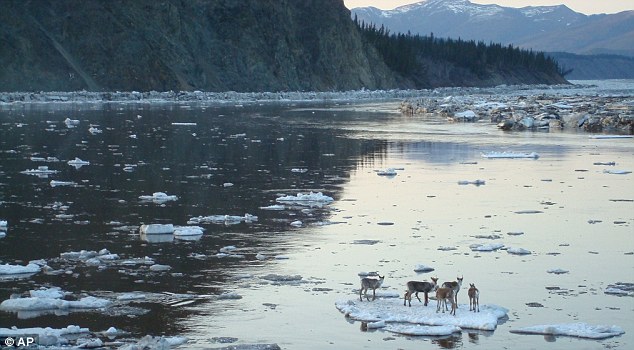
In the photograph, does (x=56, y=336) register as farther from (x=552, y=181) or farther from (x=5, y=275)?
(x=552, y=181)

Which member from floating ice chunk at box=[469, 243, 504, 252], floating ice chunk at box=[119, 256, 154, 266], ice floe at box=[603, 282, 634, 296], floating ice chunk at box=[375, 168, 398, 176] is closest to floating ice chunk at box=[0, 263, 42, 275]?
floating ice chunk at box=[119, 256, 154, 266]

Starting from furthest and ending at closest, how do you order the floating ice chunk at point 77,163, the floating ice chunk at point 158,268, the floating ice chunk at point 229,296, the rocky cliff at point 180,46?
the rocky cliff at point 180,46 → the floating ice chunk at point 77,163 → the floating ice chunk at point 158,268 → the floating ice chunk at point 229,296

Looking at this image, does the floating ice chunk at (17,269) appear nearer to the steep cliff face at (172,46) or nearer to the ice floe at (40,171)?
the ice floe at (40,171)

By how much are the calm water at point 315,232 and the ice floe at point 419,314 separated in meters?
0.18

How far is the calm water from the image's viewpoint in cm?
1170

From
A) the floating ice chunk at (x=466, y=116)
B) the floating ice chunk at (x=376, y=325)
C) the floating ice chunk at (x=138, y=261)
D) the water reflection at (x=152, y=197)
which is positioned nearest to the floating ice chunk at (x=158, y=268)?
the water reflection at (x=152, y=197)

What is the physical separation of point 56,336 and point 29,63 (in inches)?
2993

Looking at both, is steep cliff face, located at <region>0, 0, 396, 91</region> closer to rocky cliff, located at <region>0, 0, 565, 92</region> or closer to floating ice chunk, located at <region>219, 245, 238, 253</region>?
rocky cliff, located at <region>0, 0, 565, 92</region>

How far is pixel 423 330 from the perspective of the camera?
1127 centimetres

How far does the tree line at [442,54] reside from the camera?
461 feet

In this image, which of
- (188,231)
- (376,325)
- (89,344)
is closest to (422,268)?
(376,325)

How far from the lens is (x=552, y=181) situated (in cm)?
2483

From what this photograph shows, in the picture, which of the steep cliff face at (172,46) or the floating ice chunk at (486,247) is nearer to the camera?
the floating ice chunk at (486,247)

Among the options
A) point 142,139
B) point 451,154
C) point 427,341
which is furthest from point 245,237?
point 142,139
